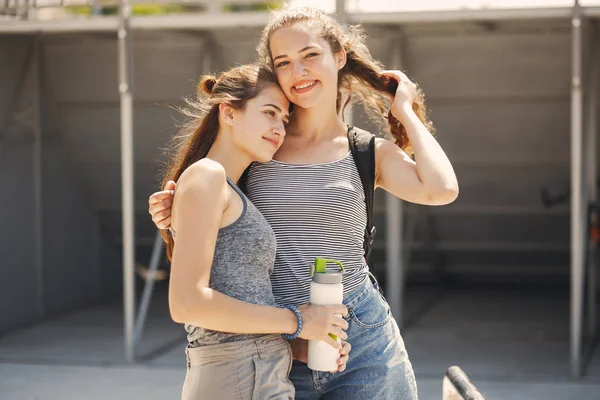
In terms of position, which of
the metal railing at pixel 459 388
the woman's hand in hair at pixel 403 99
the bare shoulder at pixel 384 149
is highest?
the woman's hand in hair at pixel 403 99

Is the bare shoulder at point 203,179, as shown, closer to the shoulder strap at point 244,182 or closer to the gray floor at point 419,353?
the shoulder strap at point 244,182

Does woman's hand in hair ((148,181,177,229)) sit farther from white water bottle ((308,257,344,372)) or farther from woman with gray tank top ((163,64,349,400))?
white water bottle ((308,257,344,372))

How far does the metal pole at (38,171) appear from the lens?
6480 millimetres

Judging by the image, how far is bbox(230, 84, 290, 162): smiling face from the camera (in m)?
1.81

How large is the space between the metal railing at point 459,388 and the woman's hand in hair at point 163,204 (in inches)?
27.8

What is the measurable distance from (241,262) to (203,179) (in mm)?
192

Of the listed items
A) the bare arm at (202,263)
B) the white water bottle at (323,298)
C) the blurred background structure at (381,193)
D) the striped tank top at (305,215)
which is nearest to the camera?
the bare arm at (202,263)

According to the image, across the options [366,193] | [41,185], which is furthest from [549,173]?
[366,193]

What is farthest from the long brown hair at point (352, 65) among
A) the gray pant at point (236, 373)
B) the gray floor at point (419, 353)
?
the gray floor at point (419, 353)

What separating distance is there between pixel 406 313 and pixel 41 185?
312cm

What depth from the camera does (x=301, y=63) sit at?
1.88 meters

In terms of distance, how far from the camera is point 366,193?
196 cm

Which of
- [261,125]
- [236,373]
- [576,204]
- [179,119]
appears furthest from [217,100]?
[179,119]

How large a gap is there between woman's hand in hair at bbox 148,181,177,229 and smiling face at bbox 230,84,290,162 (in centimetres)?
17
